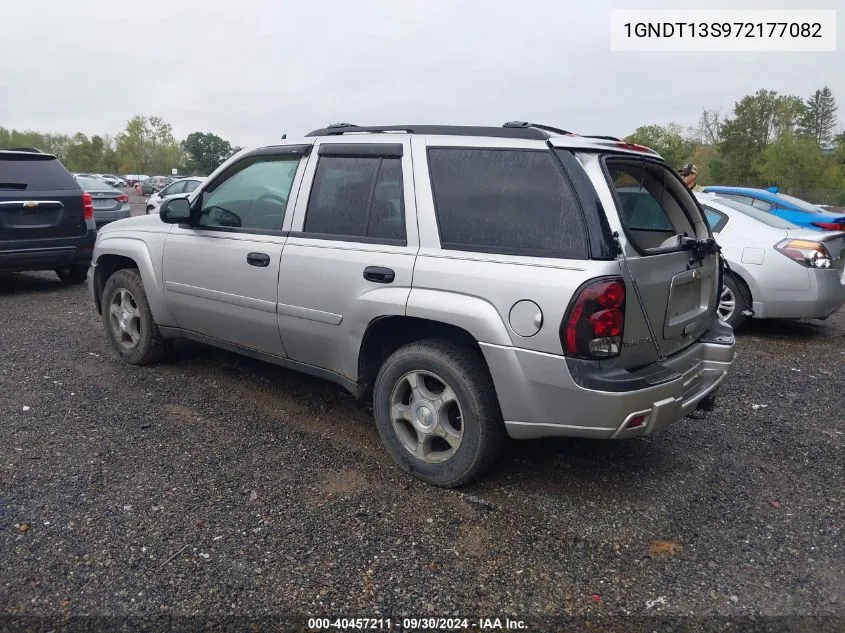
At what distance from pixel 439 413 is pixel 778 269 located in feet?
15.8

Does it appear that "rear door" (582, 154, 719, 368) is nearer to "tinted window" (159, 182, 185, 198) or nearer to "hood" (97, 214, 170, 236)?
"hood" (97, 214, 170, 236)

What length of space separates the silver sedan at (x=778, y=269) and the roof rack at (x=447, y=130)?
150 inches

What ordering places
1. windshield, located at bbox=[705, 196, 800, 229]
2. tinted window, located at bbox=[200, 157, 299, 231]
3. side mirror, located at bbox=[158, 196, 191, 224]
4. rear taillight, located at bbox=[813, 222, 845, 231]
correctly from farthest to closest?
rear taillight, located at bbox=[813, 222, 845, 231]
windshield, located at bbox=[705, 196, 800, 229]
side mirror, located at bbox=[158, 196, 191, 224]
tinted window, located at bbox=[200, 157, 299, 231]

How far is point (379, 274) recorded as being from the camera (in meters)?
3.66

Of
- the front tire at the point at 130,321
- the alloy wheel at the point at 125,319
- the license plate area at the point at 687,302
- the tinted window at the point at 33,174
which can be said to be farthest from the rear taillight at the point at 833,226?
the tinted window at the point at 33,174

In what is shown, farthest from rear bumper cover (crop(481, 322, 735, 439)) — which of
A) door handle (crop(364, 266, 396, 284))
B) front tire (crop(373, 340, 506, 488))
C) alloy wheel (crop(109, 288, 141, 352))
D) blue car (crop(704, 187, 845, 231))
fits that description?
blue car (crop(704, 187, 845, 231))

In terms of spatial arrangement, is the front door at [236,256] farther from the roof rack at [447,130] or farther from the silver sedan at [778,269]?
the silver sedan at [778,269]

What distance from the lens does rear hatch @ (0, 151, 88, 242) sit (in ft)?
27.1

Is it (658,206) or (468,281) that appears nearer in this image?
(468,281)

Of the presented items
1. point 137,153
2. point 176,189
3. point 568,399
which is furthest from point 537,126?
point 137,153

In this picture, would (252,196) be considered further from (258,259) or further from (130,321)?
(130,321)

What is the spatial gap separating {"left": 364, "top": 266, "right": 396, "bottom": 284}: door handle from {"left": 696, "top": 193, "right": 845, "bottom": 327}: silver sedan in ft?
13.9

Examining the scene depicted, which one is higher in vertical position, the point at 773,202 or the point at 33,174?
the point at 33,174

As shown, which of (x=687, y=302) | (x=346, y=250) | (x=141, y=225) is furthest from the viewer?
(x=141, y=225)
